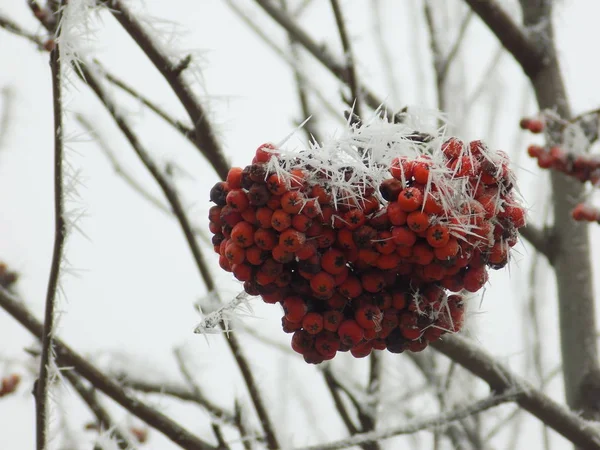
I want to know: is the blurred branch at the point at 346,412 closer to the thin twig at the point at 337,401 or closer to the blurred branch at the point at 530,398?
the thin twig at the point at 337,401

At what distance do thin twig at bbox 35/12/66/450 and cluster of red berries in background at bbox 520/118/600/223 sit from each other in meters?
1.86

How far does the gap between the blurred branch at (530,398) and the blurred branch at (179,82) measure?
3.16ft

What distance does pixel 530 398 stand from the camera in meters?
1.96

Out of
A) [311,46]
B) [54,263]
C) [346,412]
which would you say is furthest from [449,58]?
[54,263]

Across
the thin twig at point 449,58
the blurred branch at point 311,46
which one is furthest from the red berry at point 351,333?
the thin twig at point 449,58

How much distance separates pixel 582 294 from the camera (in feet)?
8.94

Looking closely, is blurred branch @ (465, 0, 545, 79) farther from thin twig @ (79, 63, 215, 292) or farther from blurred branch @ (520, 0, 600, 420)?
thin twig @ (79, 63, 215, 292)

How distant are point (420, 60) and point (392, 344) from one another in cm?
380

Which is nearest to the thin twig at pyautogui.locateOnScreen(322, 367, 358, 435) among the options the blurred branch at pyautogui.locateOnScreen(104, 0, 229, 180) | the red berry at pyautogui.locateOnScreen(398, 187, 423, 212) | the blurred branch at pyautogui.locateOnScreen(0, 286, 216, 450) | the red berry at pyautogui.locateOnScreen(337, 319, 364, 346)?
the blurred branch at pyautogui.locateOnScreen(0, 286, 216, 450)

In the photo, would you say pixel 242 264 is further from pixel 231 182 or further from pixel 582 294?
pixel 582 294

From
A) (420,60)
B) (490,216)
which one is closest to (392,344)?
(490,216)

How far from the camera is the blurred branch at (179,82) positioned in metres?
1.57

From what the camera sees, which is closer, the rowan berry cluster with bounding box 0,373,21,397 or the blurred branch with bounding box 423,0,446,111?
Result: the blurred branch with bounding box 423,0,446,111

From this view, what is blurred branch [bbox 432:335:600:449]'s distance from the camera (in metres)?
1.91
